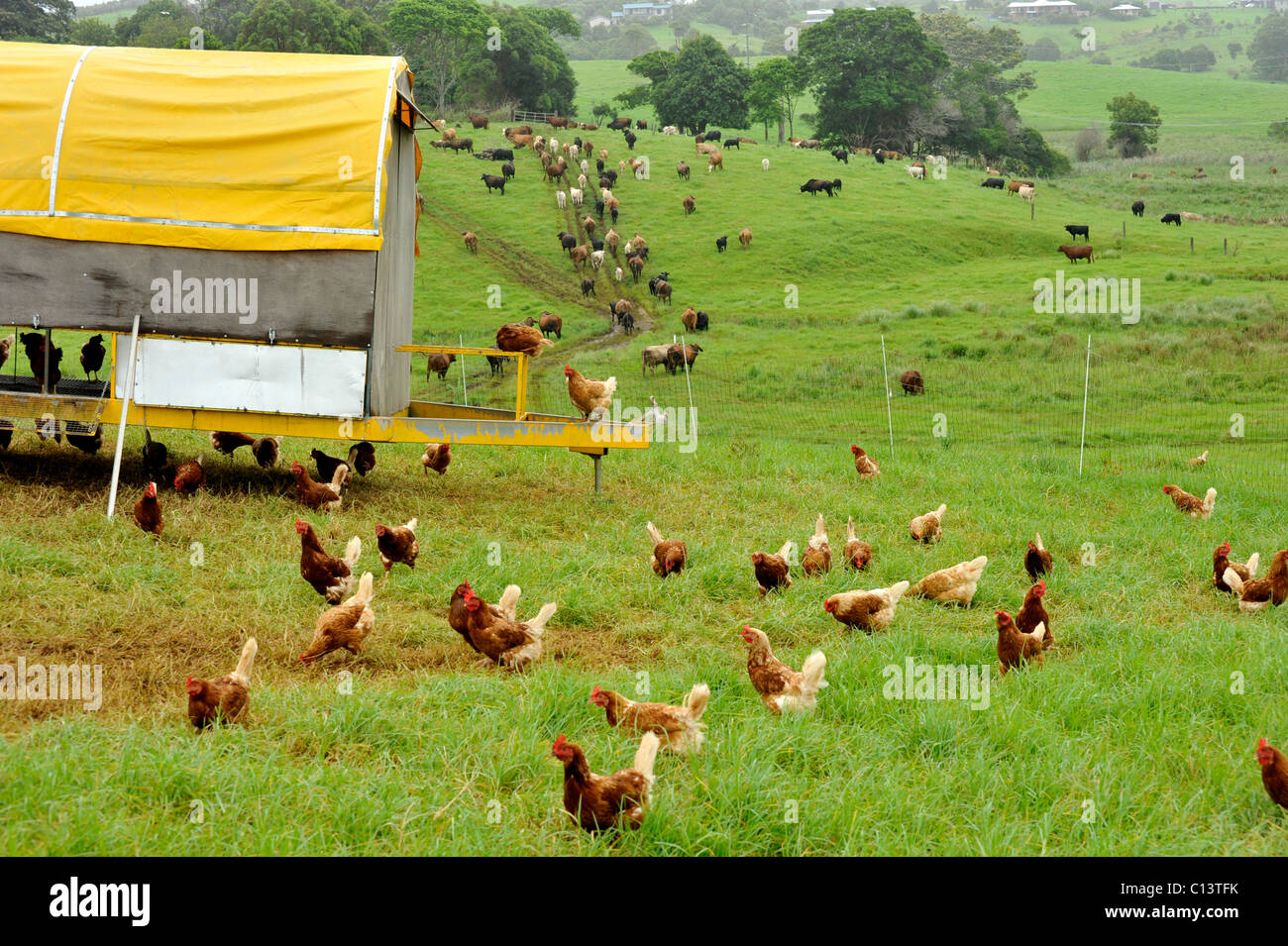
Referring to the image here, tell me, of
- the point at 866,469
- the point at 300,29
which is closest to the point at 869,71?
the point at 300,29

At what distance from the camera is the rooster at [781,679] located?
5922mm

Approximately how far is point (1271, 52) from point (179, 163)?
13375cm

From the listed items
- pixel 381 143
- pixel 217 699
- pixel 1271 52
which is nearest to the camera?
pixel 217 699

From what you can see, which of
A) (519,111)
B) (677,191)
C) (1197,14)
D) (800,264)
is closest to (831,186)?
(677,191)

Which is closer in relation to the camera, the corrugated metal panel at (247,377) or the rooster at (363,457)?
the corrugated metal panel at (247,377)

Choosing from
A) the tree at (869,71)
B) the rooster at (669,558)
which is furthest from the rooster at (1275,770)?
the tree at (869,71)

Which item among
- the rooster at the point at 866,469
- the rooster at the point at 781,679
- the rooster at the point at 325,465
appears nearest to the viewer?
the rooster at the point at 781,679

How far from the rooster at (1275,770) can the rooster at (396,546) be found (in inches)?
241

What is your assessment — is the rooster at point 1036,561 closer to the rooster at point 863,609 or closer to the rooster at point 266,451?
the rooster at point 863,609

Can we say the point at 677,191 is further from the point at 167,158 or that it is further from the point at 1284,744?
the point at 1284,744

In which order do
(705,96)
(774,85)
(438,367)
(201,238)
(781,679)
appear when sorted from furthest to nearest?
(705,96)
(774,85)
(438,367)
(201,238)
(781,679)

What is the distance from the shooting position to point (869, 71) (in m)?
62.0
